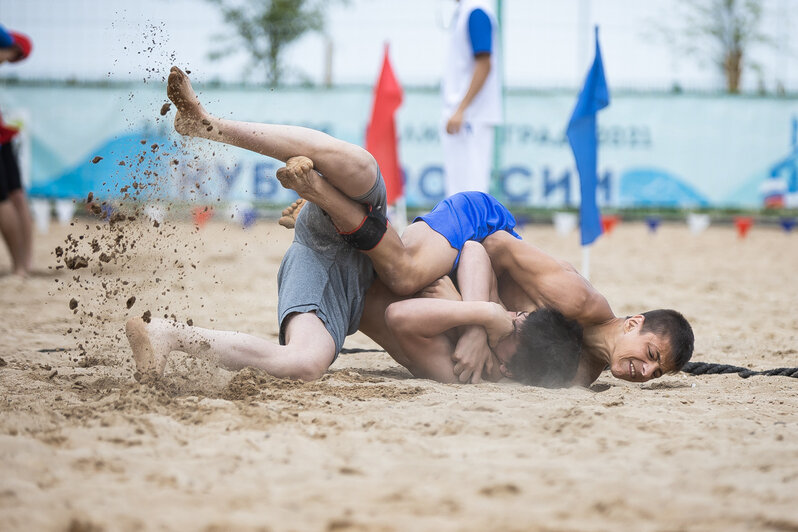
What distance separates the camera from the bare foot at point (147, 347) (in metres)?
2.64

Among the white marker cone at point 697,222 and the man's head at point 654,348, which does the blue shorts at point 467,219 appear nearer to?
the man's head at point 654,348

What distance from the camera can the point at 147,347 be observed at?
8.70ft

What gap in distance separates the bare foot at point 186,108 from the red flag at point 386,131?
495 cm

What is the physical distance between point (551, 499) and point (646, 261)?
21.9ft

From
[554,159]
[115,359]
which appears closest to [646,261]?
[554,159]

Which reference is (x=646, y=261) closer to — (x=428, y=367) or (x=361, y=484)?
(x=428, y=367)

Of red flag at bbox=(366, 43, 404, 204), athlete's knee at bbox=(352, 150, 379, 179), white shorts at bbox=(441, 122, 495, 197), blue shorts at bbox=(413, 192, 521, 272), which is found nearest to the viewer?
athlete's knee at bbox=(352, 150, 379, 179)

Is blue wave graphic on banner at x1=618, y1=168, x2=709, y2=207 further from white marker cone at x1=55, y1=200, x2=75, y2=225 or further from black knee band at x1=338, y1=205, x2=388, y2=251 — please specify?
black knee band at x1=338, y1=205, x2=388, y2=251

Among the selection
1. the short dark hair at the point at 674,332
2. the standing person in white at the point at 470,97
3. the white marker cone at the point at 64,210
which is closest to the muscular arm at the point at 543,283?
the short dark hair at the point at 674,332

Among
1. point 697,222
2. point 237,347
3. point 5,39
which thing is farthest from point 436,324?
point 697,222

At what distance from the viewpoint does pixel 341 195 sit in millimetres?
2854

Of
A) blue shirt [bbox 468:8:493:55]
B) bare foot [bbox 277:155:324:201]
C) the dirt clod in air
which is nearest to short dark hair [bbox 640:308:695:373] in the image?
bare foot [bbox 277:155:324:201]

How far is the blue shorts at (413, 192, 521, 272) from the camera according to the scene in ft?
10.5

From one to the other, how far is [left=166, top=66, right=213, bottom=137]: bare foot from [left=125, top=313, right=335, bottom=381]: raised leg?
656 millimetres
